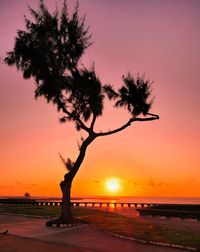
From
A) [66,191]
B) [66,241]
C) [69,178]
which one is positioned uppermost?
[69,178]

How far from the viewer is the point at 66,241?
15.2m

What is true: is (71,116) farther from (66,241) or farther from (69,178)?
(66,241)

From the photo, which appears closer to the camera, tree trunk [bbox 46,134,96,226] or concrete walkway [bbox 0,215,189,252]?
concrete walkway [bbox 0,215,189,252]

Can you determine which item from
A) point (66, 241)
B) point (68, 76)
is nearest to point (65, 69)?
point (68, 76)

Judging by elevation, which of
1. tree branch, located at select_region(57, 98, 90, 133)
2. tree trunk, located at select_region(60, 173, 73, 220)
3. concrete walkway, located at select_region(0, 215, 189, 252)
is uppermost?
tree branch, located at select_region(57, 98, 90, 133)

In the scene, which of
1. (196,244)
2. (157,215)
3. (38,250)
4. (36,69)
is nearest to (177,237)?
(196,244)

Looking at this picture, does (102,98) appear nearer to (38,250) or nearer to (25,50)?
(25,50)

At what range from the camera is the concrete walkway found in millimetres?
13477

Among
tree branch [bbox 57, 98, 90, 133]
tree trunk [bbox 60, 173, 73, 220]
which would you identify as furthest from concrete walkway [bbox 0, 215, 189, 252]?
tree branch [bbox 57, 98, 90, 133]

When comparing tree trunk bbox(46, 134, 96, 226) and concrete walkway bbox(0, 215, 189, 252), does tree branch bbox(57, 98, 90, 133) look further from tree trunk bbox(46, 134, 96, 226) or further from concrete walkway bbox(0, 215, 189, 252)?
concrete walkway bbox(0, 215, 189, 252)

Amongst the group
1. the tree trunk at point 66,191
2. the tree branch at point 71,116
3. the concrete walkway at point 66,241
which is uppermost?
the tree branch at point 71,116

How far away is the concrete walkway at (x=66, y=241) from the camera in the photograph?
13.5 metres

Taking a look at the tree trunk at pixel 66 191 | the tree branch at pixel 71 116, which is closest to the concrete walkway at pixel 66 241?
the tree trunk at pixel 66 191

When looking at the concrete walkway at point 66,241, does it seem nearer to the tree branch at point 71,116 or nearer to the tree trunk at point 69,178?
the tree trunk at point 69,178
